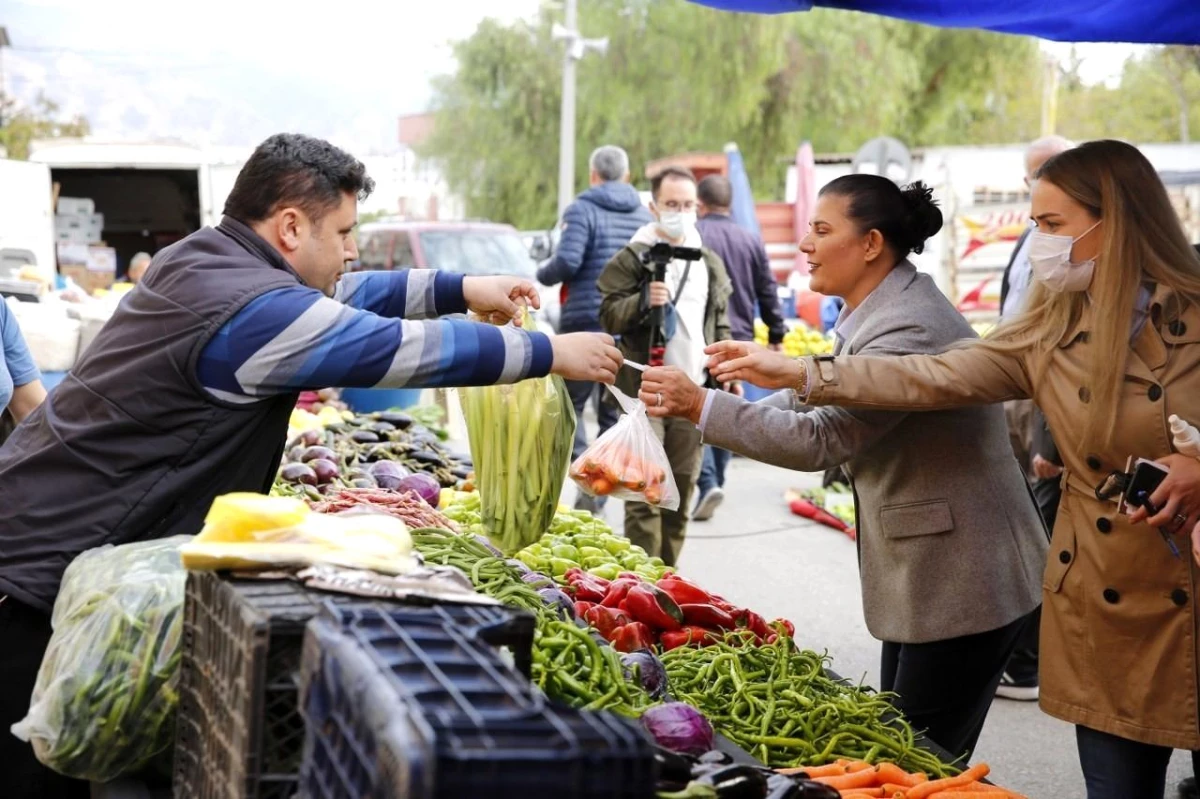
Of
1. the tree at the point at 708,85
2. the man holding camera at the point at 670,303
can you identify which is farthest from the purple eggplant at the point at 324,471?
the tree at the point at 708,85

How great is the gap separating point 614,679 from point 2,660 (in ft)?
4.66

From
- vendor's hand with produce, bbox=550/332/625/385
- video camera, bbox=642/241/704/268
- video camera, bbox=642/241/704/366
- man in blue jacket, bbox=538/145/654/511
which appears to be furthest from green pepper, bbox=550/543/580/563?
man in blue jacket, bbox=538/145/654/511

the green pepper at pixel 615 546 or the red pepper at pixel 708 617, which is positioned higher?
the red pepper at pixel 708 617

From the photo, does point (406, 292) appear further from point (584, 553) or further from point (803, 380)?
point (584, 553)

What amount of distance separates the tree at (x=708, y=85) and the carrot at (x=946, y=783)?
28.2 m

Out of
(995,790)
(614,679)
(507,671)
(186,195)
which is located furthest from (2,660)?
(186,195)

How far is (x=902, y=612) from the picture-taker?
3.63m

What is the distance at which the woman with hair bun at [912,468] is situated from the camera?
140 inches

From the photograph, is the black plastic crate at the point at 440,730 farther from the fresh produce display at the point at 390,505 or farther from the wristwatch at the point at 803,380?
the fresh produce display at the point at 390,505

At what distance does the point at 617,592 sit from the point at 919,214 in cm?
153

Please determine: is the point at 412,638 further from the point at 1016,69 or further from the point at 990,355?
the point at 1016,69

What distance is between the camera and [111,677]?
243 cm

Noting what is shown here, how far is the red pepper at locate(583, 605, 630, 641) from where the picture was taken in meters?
3.87

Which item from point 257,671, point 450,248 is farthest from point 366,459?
point 450,248
